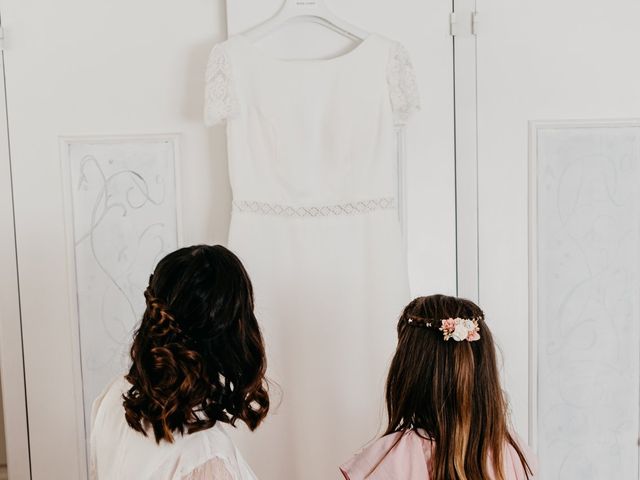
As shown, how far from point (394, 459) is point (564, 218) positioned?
90 centimetres

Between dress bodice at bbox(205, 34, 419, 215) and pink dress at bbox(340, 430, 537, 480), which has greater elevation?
dress bodice at bbox(205, 34, 419, 215)

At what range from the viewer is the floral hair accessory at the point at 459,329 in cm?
116

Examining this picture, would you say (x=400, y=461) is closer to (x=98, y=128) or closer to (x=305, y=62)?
(x=305, y=62)

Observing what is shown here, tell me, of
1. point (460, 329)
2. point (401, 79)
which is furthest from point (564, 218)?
point (460, 329)

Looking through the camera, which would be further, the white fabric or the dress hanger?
the dress hanger

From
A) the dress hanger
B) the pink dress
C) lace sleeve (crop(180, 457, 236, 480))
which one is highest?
the dress hanger

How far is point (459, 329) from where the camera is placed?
116 centimetres

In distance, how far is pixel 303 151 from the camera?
65.7 inches

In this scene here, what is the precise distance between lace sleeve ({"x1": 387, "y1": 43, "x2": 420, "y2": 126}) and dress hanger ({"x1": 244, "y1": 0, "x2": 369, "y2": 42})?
9 cm

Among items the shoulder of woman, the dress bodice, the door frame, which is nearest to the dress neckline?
the dress bodice

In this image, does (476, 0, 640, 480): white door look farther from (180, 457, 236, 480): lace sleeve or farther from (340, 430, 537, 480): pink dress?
(180, 457, 236, 480): lace sleeve

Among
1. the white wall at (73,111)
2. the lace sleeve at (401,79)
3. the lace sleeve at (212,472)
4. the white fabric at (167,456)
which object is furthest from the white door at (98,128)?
the lace sleeve at (212,472)

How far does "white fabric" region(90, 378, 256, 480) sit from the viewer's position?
1013 mm

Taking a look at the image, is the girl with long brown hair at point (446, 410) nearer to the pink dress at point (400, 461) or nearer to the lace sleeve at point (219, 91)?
the pink dress at point (400, 461)
